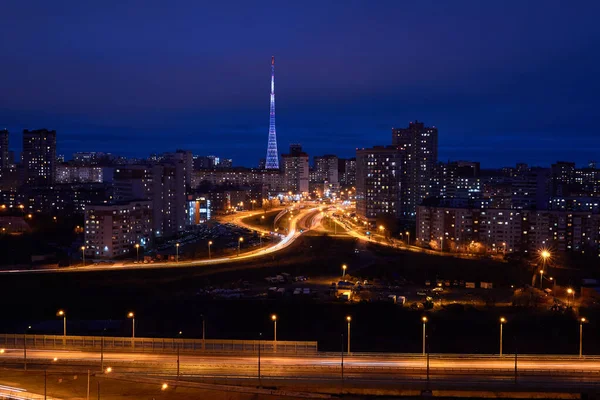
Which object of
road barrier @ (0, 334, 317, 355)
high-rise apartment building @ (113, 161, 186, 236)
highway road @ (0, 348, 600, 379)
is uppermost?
high-rise apartment building @ (113, 161, 186, 236)

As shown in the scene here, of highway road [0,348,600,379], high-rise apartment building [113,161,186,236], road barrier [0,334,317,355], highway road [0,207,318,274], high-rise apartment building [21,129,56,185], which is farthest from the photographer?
high-rise apartment building [21,129,56,185]

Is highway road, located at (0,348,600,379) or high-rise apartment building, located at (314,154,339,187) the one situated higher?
high-rise apartment building, located at (314,154,339,187)

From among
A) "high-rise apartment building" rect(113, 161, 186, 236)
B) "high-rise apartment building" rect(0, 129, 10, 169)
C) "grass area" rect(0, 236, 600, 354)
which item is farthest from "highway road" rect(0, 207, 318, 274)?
"high-rise apartment building" rect(0, 129, 10, 169)

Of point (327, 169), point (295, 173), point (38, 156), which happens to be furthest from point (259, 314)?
point (327, 169)

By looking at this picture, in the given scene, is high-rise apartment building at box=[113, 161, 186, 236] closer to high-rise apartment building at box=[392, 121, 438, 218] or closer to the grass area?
the grass area

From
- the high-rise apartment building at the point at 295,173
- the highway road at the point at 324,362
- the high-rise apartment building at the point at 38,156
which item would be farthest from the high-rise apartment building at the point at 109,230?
the high-rise apartment building at the point at 295,173
